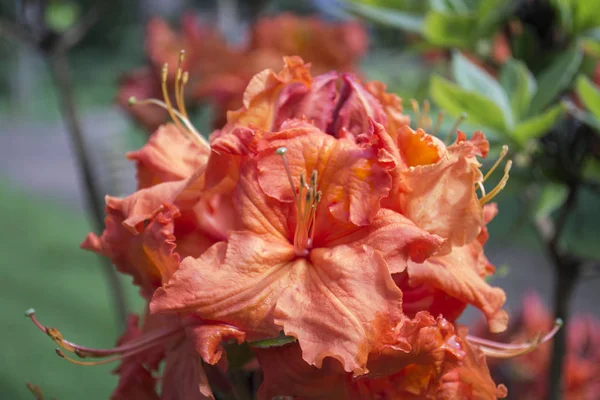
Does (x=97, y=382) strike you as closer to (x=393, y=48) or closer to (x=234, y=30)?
(x=234, y=30)

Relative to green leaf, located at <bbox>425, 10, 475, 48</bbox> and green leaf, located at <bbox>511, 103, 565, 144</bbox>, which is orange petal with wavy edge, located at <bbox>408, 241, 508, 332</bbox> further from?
green leaf, located at <bbox>425, 10, 475, 48</bbox>

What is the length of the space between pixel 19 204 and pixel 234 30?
11.7 feet

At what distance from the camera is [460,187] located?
602 mm

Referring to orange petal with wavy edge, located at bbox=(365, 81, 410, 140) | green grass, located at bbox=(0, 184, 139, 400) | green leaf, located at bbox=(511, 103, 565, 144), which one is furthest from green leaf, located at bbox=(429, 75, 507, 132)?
green grass, located at bbox=(0, 184, 139, 400)

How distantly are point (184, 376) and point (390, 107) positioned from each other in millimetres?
327

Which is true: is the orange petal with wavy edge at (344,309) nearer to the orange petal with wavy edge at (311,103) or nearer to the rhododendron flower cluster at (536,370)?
the orange petal with wavy edge at (311,103)

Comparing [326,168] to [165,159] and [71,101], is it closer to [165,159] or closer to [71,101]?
[165,159]

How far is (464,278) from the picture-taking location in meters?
0.62

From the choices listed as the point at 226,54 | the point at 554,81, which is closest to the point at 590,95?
the point at 554,81

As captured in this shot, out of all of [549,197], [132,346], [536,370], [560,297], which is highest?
[132,346]

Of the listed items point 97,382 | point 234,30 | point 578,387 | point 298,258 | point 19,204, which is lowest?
point 19,204

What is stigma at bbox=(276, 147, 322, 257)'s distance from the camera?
0.57 m

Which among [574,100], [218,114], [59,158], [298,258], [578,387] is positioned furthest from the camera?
[59,158]

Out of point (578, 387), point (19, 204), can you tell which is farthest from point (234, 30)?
point (19, 204)
